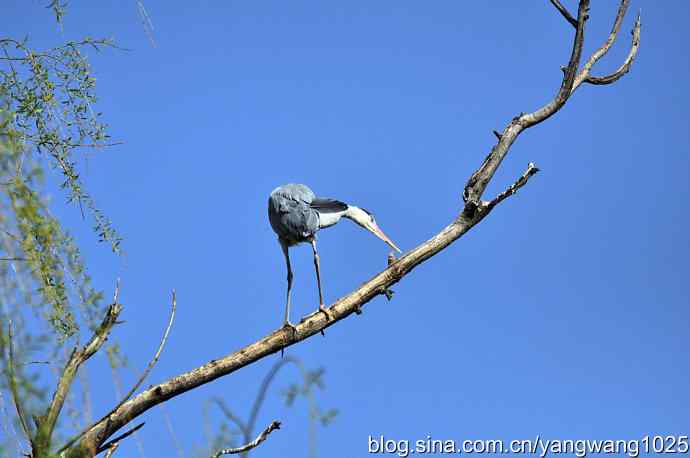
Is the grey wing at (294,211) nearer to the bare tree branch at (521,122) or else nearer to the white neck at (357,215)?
the white neck at (357,215)

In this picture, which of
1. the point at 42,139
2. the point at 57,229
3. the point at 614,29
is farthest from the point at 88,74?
the point at 614,29

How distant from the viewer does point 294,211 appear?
182 inches

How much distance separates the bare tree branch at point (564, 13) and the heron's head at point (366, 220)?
1667 mm

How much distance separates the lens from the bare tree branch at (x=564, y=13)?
4.20 m

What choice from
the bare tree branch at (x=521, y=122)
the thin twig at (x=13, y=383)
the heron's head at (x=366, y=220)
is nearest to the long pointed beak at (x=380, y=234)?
the heron's head at (x=366, y=220)

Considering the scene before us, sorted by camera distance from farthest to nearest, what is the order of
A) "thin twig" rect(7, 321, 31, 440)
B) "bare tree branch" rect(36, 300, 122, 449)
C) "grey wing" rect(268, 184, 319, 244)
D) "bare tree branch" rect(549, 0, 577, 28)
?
"grey wing" rect(268, 184, 319, 244)
"bare tree branch" rect(549, 0, 577, 28)
"bare tree branch" rect(36, 300, 122, 449)
"thin twig" rect(7, 321, 31, 440)

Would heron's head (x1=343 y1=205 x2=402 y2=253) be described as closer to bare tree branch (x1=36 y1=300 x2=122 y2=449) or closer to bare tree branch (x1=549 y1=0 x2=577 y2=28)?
bare tree branch (x1=549 y1=0 x2=577 y2=28)

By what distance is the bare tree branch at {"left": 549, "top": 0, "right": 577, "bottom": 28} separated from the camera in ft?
13.8

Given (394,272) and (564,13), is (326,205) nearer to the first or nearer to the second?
(394,272)

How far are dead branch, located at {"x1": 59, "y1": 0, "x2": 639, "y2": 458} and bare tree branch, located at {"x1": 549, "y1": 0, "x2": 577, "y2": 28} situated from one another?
34 millimetres

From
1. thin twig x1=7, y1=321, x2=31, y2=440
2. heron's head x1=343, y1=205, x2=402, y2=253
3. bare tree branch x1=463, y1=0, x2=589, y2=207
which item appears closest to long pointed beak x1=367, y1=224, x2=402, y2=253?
heron's head x1=343, y1=205, x2=402, y2=253

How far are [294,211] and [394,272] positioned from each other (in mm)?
987

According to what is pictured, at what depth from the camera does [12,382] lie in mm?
2062

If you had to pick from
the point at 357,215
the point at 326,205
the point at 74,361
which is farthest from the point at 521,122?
the point at 74,361
